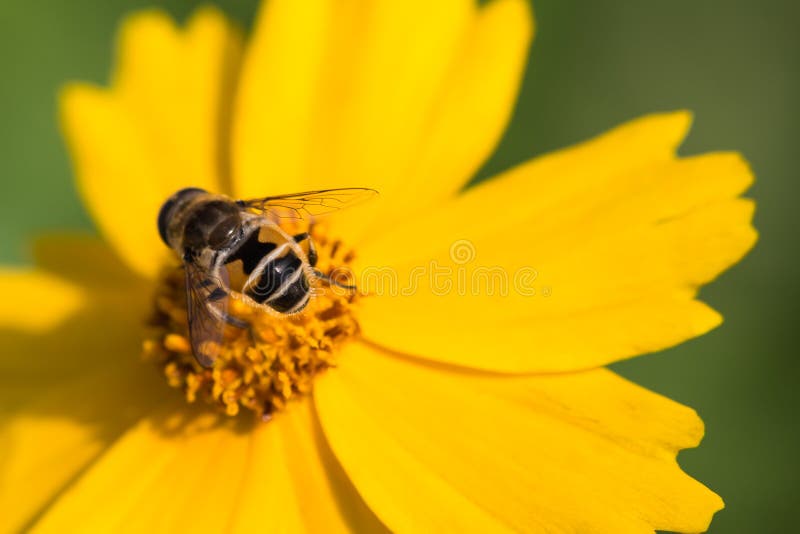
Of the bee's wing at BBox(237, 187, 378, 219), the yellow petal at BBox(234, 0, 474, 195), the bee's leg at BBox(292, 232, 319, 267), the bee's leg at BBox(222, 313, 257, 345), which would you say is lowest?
the bee's leg at BBox(222, 313, 257, 345)

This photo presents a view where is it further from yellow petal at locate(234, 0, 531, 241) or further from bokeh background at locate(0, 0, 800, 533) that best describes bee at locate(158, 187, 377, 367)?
bokeh background at locate(0, 0, 800, 533)

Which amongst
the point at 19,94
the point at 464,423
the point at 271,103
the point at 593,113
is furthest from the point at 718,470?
the point at 19,94

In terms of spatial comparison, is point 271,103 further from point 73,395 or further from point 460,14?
point 73,395

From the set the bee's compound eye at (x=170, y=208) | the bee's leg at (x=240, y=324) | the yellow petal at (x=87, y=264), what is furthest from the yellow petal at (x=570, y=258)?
the yellow petal at (x=87, y=264)

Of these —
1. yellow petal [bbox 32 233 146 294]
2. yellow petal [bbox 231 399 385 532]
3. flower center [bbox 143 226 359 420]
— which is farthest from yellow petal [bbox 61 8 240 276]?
yellow petal [bbox 231 399 385 532]

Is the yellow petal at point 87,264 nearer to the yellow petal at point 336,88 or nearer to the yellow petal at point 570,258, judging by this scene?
the yellow petal at point 336,88

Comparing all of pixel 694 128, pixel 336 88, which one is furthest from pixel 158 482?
pixel 694 128

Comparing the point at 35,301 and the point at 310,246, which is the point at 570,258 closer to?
the point at 310,246
